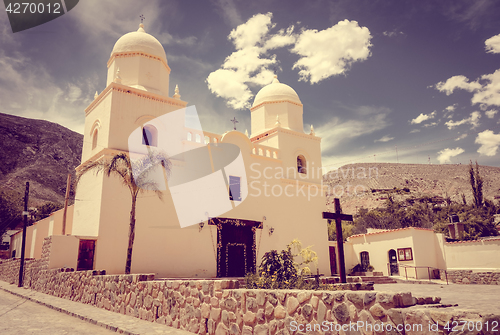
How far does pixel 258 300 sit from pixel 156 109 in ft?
43.5

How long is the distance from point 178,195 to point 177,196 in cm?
6

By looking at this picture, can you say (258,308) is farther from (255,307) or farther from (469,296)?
(469,296)

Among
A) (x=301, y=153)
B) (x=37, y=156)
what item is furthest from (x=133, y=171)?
(x=37, y=156)

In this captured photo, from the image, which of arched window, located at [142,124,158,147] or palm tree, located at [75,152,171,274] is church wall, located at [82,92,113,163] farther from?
palm tree, located at [75,152,171,274]

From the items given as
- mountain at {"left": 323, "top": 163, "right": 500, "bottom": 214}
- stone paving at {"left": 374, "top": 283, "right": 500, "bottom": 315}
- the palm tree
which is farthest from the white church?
mountain at {"left": 323, "top": 163, "right": 500, "bottom": 214}

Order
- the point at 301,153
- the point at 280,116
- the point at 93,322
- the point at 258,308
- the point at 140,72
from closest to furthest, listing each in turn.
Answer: the point at 258,308
the point at 93,322
the point at 140,72
the point at 301,153
the point at 280,116

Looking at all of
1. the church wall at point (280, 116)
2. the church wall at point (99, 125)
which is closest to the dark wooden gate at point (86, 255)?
the church wall at point (99, 125)

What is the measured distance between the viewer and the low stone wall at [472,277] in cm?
1584

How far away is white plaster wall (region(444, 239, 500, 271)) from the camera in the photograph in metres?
17.4

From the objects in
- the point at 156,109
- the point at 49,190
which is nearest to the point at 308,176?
the point at 156,109

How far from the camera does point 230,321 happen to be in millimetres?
5562

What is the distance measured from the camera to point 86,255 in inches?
530

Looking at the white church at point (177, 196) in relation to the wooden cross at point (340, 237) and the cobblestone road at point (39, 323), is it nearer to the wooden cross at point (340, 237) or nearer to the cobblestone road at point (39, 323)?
the cobblestone road at point (39, 323)

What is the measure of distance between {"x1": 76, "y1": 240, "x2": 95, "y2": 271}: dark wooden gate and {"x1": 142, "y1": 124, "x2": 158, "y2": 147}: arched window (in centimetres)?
498
